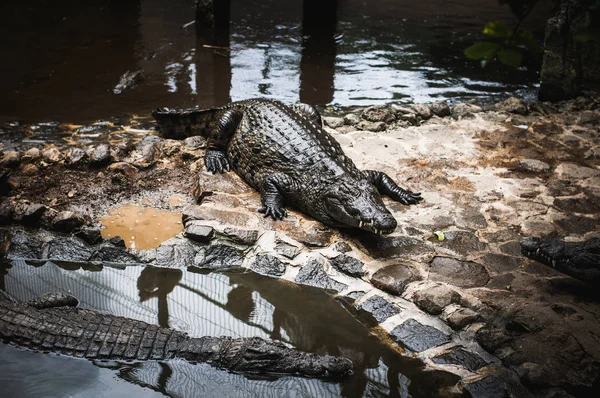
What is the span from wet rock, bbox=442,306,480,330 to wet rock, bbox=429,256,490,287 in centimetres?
36

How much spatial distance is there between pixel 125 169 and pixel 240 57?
4669 millimetres

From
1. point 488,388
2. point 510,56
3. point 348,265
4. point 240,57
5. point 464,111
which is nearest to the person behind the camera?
point 510,56

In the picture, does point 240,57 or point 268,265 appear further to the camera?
point 240,57

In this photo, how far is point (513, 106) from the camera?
8070mm

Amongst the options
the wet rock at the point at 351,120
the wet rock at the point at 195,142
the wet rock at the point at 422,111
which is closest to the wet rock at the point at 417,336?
the wet rock at the point at 195,142

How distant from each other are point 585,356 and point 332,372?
67.3 inches

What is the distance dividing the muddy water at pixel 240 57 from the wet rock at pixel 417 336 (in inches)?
193

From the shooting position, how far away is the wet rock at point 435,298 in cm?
430

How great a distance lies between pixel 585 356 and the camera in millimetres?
3756

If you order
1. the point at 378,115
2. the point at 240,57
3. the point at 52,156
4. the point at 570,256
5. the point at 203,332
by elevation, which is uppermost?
the point at 240,57

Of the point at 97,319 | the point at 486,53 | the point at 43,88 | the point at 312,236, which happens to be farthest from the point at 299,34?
the point at 486,53

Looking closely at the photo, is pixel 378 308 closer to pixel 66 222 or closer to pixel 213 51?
pixel 66 222

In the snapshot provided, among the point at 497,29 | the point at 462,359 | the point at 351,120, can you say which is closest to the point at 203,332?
the point at 462,359

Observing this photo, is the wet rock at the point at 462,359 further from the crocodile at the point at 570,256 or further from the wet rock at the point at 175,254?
the wet rock at the point at 175,254
